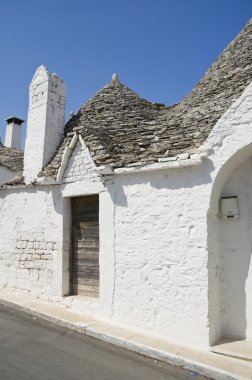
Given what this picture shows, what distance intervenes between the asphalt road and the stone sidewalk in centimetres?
11

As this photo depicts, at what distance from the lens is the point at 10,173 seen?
1334 cm

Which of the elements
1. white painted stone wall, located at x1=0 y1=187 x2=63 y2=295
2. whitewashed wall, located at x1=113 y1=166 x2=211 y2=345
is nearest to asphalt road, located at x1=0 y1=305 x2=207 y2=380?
whitewashed wall, located at x1=113 y1=166 x2=211 y2=345

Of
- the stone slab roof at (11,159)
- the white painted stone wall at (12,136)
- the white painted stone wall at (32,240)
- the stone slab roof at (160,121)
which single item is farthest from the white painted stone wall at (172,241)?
the white painted stone wall at (12,136)

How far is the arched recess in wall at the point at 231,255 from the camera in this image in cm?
480

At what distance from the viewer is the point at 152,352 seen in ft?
14.6

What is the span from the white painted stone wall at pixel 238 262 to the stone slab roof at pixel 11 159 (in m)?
10.6

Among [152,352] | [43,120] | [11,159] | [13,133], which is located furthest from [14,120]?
[152,352]

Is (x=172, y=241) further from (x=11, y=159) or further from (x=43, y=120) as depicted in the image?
(x=11, y=159)

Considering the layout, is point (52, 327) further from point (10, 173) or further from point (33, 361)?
point (10, 173)

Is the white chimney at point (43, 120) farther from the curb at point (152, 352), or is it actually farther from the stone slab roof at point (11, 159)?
the stone slab roof at point (11, 159)

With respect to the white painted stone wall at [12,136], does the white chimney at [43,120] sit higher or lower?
lower

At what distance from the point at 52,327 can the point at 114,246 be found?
190cm

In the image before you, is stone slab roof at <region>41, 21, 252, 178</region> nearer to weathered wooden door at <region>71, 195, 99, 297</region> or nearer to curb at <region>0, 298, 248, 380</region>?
weathered wooden door at <region>71, 195, 99, 297</region>

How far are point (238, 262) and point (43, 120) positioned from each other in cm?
584
